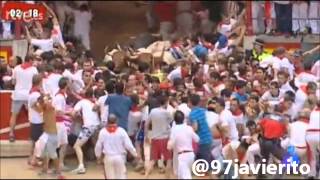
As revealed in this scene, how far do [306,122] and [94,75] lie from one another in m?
4.16

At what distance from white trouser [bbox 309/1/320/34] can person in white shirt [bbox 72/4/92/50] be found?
5.80 meters

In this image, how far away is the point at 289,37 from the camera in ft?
78.9

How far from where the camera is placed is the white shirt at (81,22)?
1024 inches

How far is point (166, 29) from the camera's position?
27375 millimetres

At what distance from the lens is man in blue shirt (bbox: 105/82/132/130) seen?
16.7 meters

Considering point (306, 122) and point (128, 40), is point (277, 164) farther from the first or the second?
point (128, 40)

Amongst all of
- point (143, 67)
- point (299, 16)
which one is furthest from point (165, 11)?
point (143, 67)

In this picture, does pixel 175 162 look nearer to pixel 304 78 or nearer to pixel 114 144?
pixel 114 144

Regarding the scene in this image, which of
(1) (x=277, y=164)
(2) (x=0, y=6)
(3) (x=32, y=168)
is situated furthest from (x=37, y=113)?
(2) (x=0, y=6)

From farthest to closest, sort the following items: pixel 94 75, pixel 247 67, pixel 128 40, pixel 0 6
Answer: pixel 128 40 < pixel 0 6 < pixel 247 67 < pixel 94 75

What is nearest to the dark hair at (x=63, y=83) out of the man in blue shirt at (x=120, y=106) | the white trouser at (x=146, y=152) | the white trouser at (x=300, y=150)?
the man in blue shirt at (x=120, y=106)

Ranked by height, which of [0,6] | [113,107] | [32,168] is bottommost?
[32,168]

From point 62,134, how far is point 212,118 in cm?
265
